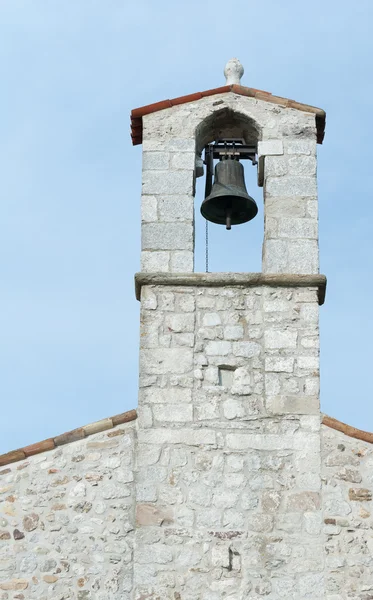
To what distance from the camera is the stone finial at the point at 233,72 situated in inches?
355

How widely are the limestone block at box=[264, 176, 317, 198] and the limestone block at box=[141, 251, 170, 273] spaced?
1.66 feet

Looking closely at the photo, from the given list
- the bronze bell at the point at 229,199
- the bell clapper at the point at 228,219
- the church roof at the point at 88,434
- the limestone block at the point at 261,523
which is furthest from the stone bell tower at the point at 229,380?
the bell clapper at the point at 228,219

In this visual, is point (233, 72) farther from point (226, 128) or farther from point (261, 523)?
point (261, 523)

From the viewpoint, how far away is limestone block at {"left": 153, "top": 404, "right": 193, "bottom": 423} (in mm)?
7793

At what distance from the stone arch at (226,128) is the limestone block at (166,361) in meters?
1.74

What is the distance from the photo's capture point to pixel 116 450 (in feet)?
25.6

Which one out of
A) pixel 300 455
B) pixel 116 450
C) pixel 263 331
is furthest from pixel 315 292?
pixel 116 450

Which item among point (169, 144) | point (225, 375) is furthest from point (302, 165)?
point (225, 375)

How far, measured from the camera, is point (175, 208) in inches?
330

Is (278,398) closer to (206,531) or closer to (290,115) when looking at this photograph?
(206,531)

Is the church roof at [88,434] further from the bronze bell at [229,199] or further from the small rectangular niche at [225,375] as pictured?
the bronze bell at [229,199]

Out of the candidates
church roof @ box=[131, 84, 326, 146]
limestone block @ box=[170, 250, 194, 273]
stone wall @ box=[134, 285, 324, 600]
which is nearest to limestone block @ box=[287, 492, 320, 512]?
stone wall @ box=[134, 285, 324, 600]

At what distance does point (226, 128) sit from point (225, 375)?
214cm

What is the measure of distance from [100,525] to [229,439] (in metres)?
1.04
